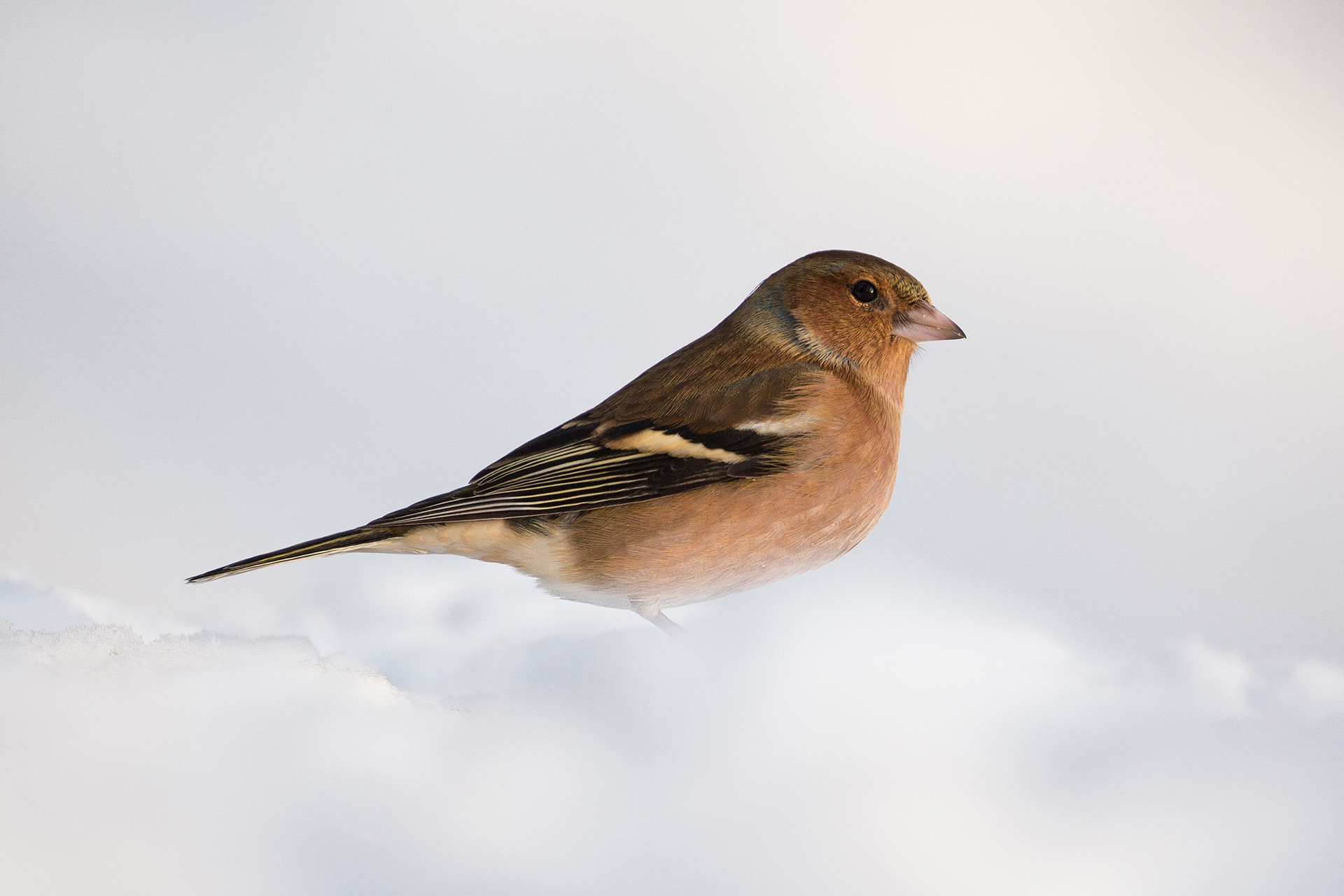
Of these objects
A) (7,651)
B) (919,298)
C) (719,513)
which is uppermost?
(919,298)

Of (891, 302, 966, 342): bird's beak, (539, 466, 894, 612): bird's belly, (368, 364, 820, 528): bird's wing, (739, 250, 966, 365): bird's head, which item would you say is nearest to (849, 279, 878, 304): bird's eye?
(739, 250, 966, 365): bird's head

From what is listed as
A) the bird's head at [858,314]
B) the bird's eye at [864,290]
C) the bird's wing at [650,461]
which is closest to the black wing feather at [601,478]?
the bird's wing at [650,461]

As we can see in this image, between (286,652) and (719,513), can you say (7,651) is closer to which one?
(286,652)

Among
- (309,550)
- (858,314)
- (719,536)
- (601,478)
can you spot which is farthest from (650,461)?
(309,550)

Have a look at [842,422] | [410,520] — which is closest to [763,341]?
[842,422]

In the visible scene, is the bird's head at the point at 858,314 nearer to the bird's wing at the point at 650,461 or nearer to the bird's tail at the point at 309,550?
the bird's wing at the point at 650,461

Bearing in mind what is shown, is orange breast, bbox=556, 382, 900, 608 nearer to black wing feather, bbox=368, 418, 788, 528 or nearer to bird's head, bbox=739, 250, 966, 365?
black wing feather, bbox=368, 418, 788, 528

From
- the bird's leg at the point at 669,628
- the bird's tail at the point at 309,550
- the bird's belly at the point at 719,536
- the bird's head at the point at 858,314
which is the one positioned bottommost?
the bird's tail at the point at 309,550
